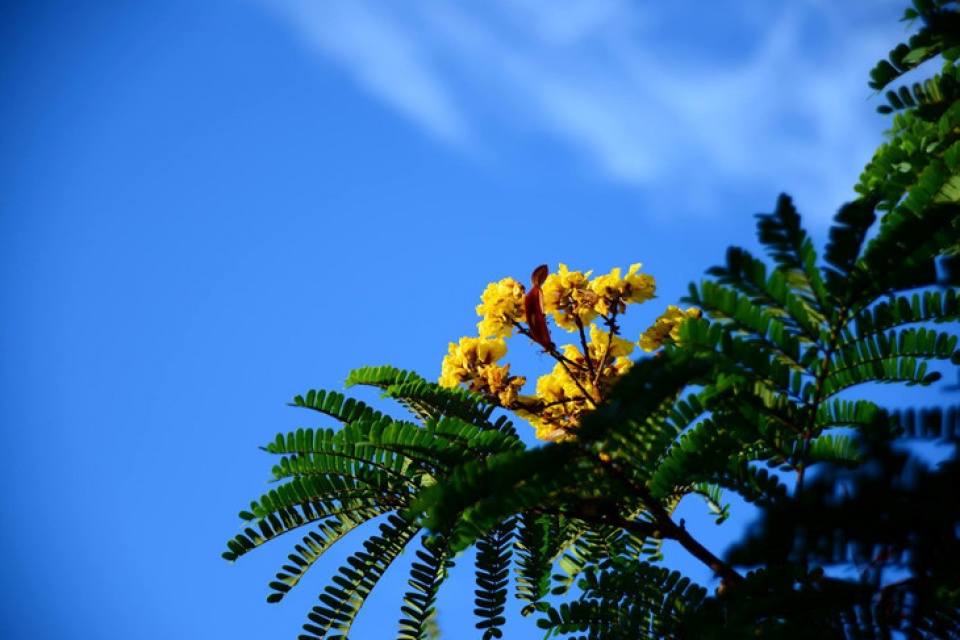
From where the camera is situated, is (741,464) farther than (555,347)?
No

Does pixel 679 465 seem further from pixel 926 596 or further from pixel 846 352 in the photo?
pixel 926 596

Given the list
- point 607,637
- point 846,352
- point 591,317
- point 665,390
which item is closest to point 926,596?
point 665,390

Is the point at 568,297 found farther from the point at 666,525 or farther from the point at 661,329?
the point at 666,525

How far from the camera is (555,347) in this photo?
2715mm

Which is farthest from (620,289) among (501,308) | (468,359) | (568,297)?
(468,359)

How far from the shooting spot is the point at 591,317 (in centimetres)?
292

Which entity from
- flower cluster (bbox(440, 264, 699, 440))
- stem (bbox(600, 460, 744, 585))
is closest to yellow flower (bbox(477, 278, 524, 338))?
flower cluster (bbox(440, 264, 699, 440))

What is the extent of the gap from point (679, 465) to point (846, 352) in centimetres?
48

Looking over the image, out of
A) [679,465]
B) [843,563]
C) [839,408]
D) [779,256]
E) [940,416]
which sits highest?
[779,256]

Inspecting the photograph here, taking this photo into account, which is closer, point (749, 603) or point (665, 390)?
point (665, 390)

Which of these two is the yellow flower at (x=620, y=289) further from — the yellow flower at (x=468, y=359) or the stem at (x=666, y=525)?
the stem at (x=666, y=525)

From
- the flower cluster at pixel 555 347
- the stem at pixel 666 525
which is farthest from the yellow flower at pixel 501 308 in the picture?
the stem at pixel 666 525

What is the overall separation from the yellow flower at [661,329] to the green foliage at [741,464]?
531mm

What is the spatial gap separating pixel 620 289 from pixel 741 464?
100 cm
